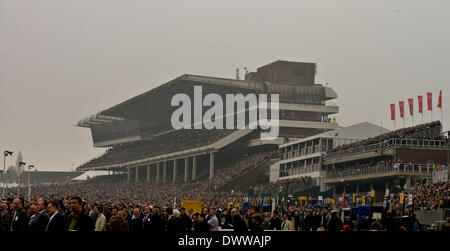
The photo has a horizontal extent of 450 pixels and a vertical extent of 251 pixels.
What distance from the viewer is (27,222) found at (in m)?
16.6

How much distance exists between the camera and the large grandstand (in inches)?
4564

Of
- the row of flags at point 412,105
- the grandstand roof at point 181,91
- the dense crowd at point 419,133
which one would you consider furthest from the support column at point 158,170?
the dense crowd at point 419,133

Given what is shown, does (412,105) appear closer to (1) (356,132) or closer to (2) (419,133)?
(2) (419,133)

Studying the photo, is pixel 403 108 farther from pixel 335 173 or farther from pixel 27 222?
pixel 27 222

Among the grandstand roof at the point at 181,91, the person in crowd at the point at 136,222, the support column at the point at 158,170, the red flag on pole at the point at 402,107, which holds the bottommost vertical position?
the person in crowd at the point at 136,222

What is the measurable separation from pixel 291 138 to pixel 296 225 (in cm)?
7467

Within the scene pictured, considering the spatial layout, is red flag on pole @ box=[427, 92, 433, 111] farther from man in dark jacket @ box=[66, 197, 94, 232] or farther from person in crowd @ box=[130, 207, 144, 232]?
man in dark jacket @ box=[66, 197, 94, 232]

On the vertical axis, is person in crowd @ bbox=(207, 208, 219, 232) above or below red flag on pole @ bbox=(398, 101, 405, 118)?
below

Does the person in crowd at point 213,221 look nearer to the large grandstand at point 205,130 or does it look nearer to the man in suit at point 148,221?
the man in suit at point 148,221

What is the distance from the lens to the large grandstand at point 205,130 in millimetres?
115938

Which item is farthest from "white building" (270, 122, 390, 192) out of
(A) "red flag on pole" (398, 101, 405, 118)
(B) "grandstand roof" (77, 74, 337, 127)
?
(B) "grandstand roof" (77, 74, 337, 127)

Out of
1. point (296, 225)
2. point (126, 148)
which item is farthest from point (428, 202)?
point (126, 148)

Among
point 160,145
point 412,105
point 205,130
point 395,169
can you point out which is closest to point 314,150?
point 412,105

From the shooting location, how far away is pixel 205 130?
418 ft
